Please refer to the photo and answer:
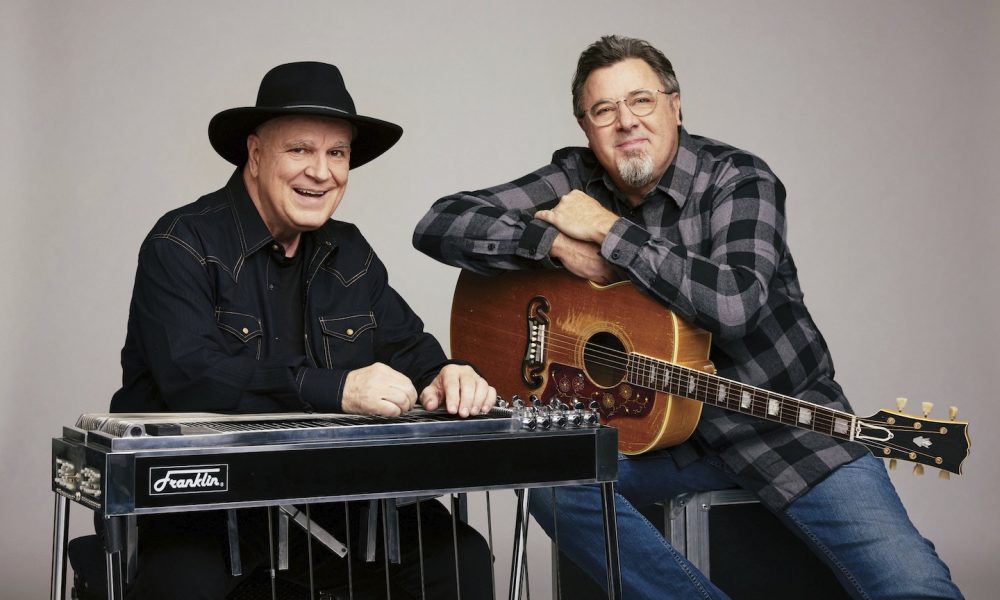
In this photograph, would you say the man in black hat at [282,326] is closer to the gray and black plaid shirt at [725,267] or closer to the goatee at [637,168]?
the gray and black plaid shirt at [725,267]

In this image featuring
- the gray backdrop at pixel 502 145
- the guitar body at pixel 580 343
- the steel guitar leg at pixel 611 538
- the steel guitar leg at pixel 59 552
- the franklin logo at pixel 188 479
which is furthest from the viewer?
the gray backdrop at pixel 502 145

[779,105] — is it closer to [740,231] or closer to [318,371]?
[740,231]

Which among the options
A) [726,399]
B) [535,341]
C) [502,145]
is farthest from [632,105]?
[502,145]

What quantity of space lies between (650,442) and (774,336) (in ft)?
1.34

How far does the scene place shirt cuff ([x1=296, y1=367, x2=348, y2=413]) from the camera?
2506 millimetres

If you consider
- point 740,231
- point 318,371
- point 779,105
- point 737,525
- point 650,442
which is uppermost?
point 779,105

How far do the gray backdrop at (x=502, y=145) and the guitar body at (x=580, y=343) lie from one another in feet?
4.98

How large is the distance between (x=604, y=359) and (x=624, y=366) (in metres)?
0.09

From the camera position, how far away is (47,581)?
4.20 metres

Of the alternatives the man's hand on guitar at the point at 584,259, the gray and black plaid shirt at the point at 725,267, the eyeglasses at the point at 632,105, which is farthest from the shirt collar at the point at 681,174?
the man's hand on guitar at the point at 584,259

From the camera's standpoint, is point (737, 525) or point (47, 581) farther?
point (47, 581)

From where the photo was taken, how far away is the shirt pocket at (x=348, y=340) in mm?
2891

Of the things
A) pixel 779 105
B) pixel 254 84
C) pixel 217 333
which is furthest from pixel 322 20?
pixel 217 333

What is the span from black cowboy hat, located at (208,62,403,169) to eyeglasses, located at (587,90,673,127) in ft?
1.99
